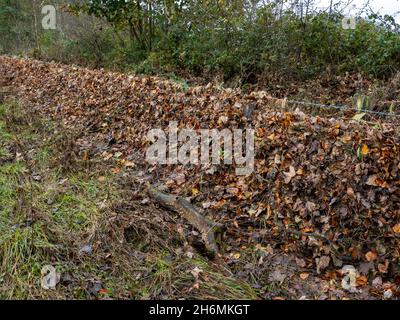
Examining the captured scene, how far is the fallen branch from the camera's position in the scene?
395cm

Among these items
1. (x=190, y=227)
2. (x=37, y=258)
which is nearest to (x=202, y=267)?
(x=190, y=227)

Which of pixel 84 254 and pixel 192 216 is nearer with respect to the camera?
pixel 84 254

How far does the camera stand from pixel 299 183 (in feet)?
13.5

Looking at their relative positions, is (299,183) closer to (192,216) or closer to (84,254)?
(192,216)

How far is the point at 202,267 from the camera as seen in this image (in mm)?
3615

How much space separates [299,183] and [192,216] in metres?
1.15

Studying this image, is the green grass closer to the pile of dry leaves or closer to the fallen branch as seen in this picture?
the fallen branch

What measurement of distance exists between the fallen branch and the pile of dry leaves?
0.56 feet

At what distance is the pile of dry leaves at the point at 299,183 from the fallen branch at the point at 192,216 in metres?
0.17

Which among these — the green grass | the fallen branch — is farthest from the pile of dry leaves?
the green grass

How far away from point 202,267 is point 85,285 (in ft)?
3.29

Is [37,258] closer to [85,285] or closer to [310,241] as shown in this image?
[85,285]

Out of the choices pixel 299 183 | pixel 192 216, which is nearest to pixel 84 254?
pixel 192 216

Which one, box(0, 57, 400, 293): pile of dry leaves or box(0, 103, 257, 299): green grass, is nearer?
box(0, 103, 257, 299): green grass
